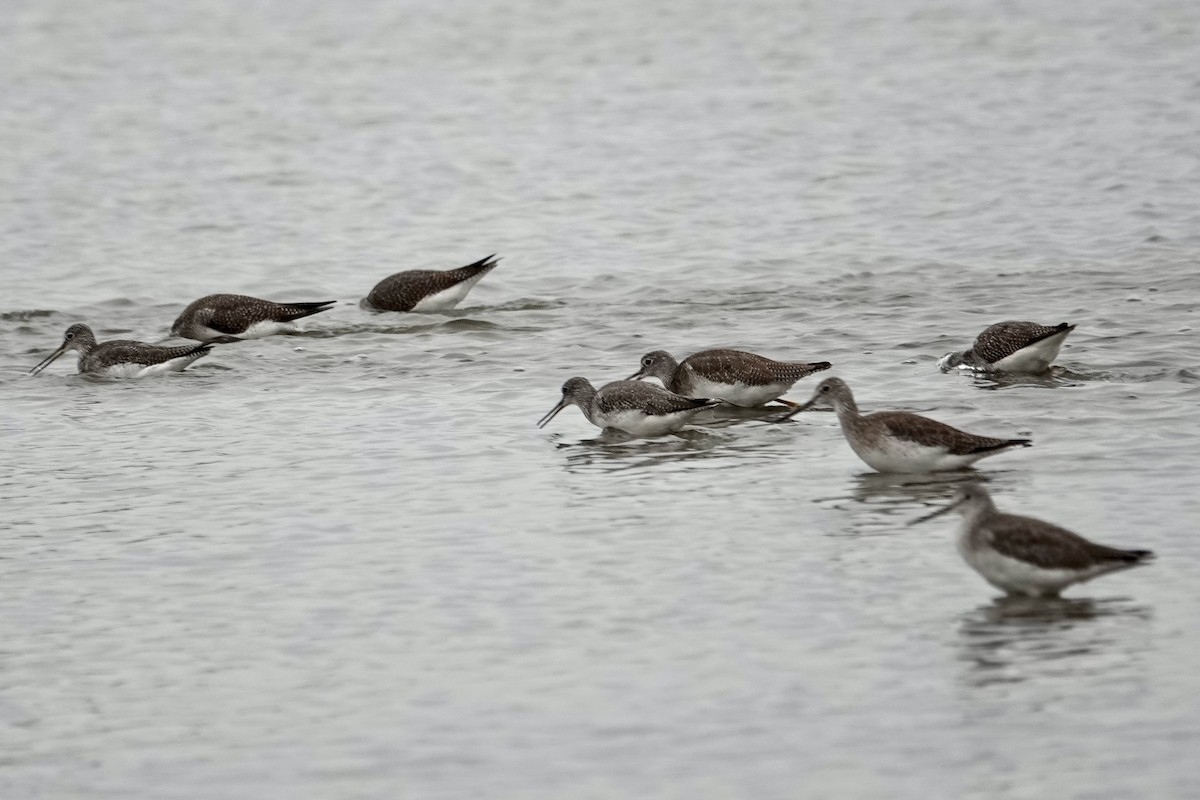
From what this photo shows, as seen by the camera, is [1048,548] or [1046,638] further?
[1048,548]

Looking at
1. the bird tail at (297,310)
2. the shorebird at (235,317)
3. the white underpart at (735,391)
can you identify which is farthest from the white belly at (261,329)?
the white underpart at (735,391)

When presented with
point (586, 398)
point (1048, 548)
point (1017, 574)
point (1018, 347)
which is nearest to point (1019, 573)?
point (1017, 574)

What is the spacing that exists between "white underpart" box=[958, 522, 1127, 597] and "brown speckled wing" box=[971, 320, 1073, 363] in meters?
5.39

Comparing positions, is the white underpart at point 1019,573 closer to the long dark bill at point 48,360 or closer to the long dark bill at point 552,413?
the long dark bill at point 552,413

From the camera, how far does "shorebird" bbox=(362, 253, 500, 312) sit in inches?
738

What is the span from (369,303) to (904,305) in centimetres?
555

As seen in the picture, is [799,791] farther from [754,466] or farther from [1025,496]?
[754,466]

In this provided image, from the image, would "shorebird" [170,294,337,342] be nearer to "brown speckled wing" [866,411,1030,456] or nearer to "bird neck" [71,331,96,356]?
"bird neck" [71,331,96,356]

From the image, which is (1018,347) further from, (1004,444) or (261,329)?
(261,329)

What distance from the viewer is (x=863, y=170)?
25.7 m

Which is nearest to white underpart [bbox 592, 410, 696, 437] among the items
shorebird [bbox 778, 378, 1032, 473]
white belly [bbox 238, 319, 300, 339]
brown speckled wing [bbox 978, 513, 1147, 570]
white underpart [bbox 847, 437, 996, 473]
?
shorebird [bbox 778, 378, 1032, 473]

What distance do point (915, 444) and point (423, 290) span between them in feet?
27.6

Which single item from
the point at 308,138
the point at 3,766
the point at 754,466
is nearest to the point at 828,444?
the point at 754,466

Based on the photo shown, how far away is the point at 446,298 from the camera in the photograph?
61.9 feet
